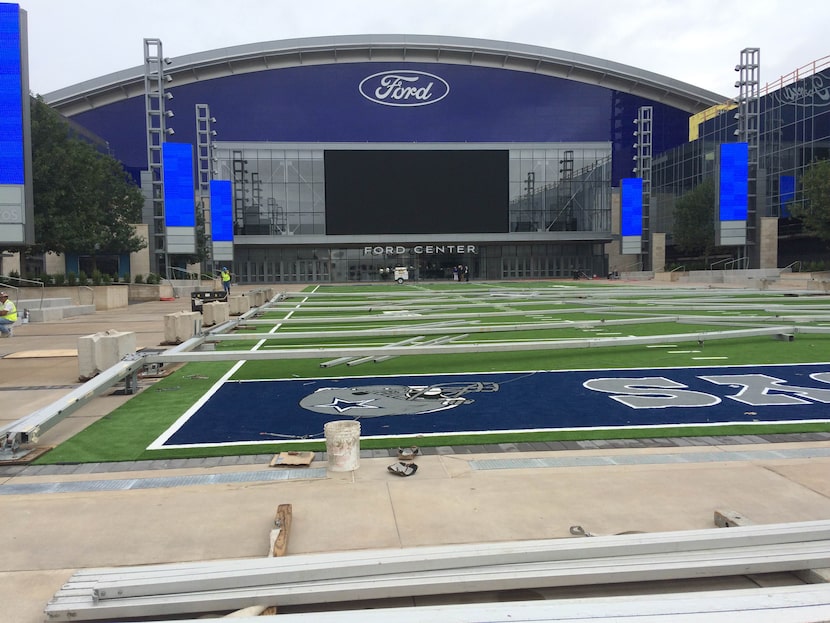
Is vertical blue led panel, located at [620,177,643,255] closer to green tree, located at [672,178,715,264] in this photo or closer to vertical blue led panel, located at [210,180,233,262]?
green tree, located at [672,178,715,264]

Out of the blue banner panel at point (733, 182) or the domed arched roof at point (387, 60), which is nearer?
the blue banner panel at point (733, 182)

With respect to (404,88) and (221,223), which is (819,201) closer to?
(221,223)

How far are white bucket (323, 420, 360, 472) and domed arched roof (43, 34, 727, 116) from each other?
273 feet

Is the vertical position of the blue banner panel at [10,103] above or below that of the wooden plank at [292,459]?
above

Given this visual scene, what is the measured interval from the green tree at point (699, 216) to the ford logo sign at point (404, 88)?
3555 centimetres

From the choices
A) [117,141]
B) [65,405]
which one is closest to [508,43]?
[117,141]

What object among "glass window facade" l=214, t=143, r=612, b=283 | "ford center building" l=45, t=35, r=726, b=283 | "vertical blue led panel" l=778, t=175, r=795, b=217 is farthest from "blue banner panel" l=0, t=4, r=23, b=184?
Answer: "vertical blue led panel" l=778, t=175, r=795, b=217

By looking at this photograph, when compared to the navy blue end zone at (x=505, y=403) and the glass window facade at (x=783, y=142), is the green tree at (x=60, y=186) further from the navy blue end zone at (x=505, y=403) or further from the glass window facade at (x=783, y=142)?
the glass window facade at (x=783, y=142)

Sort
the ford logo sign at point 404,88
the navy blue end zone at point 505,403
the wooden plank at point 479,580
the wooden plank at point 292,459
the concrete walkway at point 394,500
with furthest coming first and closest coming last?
the ford logo sign at point 404,88, the navy blue end zone at point 505,403, the wooden plank at point 292,459, the concrete walkway at point 394,500, the wooden plank at point 479,580

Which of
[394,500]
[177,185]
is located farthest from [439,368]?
[177,185]

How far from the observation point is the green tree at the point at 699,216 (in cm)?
6288

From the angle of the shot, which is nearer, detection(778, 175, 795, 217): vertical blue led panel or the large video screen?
detection(778, 175, 795, 217): vertical blue led panel

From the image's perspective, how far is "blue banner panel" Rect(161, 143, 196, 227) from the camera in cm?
4428

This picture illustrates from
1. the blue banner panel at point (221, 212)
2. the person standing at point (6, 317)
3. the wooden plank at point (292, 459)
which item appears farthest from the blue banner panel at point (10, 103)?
the blue banner panel at point (221, 212)
